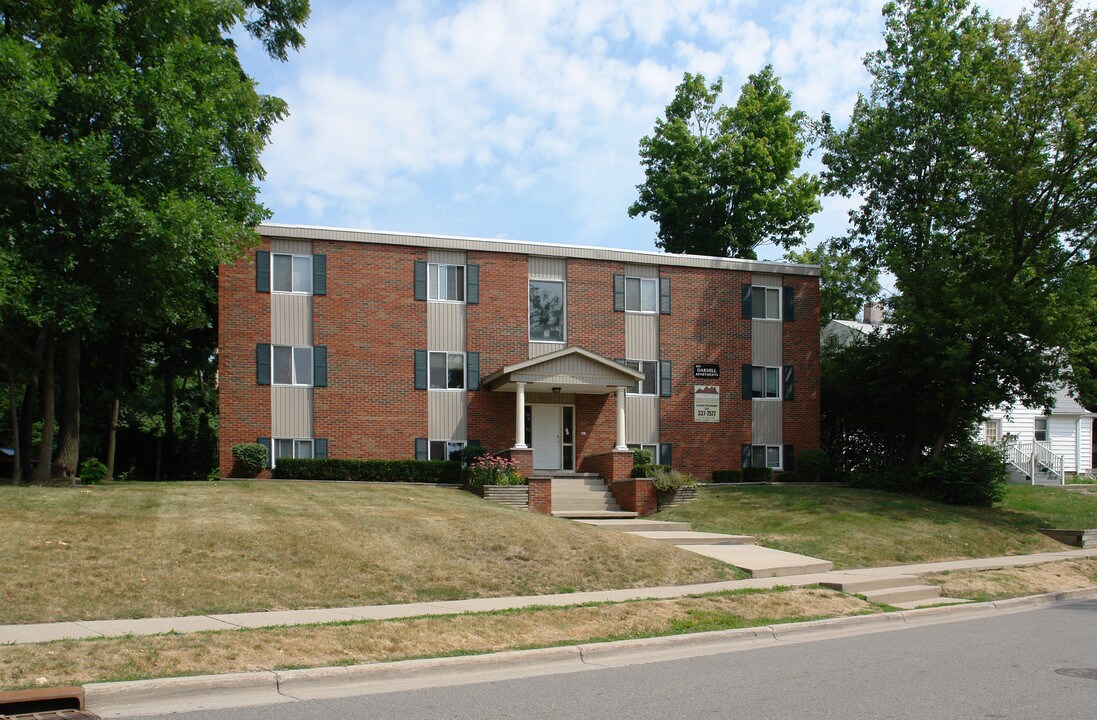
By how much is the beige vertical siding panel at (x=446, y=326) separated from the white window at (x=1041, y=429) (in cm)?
2878

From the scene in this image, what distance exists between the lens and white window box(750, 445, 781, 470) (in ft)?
99.9

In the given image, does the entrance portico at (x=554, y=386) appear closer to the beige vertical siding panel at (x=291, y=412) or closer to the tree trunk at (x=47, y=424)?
the beige vertical siding panel at (x=291, y=412)

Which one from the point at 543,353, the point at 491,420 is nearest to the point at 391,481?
the point at 491,420

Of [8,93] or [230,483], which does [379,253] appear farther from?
[8,93]

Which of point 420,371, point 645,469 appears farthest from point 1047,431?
point 420,371

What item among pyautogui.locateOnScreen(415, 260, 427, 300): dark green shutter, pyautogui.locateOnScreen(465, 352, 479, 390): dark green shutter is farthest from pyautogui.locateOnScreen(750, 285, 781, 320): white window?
pyautogui.locateOnScreen(415, 260, 427, 300): dark green shutter

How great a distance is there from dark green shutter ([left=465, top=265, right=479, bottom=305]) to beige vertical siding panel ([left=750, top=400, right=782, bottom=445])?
961 centimetres

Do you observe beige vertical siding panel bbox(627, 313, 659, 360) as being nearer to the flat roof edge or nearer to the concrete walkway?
the flat roof edge

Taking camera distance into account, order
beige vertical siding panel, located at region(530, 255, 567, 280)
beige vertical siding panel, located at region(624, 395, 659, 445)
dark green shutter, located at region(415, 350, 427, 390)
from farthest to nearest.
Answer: beige vertical siding panel, located at region(624, 395, 659, 445)
beige vertical siding panel, located at region(530, 255, 567, 280)
dark green shutter, located at region(415, 350, 427, 390)

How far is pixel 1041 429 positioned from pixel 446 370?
2965 centimetres

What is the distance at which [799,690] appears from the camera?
8594 mm

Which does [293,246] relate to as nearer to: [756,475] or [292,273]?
[292,273]

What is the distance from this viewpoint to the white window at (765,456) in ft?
99.9

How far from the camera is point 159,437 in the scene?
36.3m
